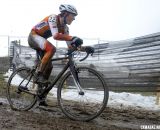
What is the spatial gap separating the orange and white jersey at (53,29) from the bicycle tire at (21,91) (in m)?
0.84

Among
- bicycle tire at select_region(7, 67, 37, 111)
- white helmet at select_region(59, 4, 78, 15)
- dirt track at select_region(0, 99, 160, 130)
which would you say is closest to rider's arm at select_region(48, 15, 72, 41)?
white helmet at select_region(59, 4, 78, 15)

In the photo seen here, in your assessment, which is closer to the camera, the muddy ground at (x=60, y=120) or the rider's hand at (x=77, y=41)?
the muddy ground at (x=60, y=120)

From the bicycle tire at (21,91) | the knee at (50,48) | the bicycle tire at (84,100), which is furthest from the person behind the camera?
the bicycle tire at (21,91)

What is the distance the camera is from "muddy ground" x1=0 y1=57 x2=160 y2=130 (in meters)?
6.23

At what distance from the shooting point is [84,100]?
741 centimetres

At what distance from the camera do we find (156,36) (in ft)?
36.1

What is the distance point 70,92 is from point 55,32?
1503 mm

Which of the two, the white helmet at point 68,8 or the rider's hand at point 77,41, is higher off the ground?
the white helmet at point 68,8

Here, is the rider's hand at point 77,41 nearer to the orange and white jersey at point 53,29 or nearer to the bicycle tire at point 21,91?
the orange and white jersey at point 53,29

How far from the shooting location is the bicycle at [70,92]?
7.07 metres

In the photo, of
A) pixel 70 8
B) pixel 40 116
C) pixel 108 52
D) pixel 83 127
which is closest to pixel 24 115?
pixel 40 116

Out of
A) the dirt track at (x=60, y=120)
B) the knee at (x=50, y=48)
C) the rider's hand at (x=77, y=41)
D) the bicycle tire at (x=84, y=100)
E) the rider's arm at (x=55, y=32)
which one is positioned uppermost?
the rider's arm at (x=55, y=32)

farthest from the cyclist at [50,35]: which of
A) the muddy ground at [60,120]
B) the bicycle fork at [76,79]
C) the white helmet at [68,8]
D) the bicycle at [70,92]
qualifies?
the muddy ground at [60,120]

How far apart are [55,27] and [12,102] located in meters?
1.94
